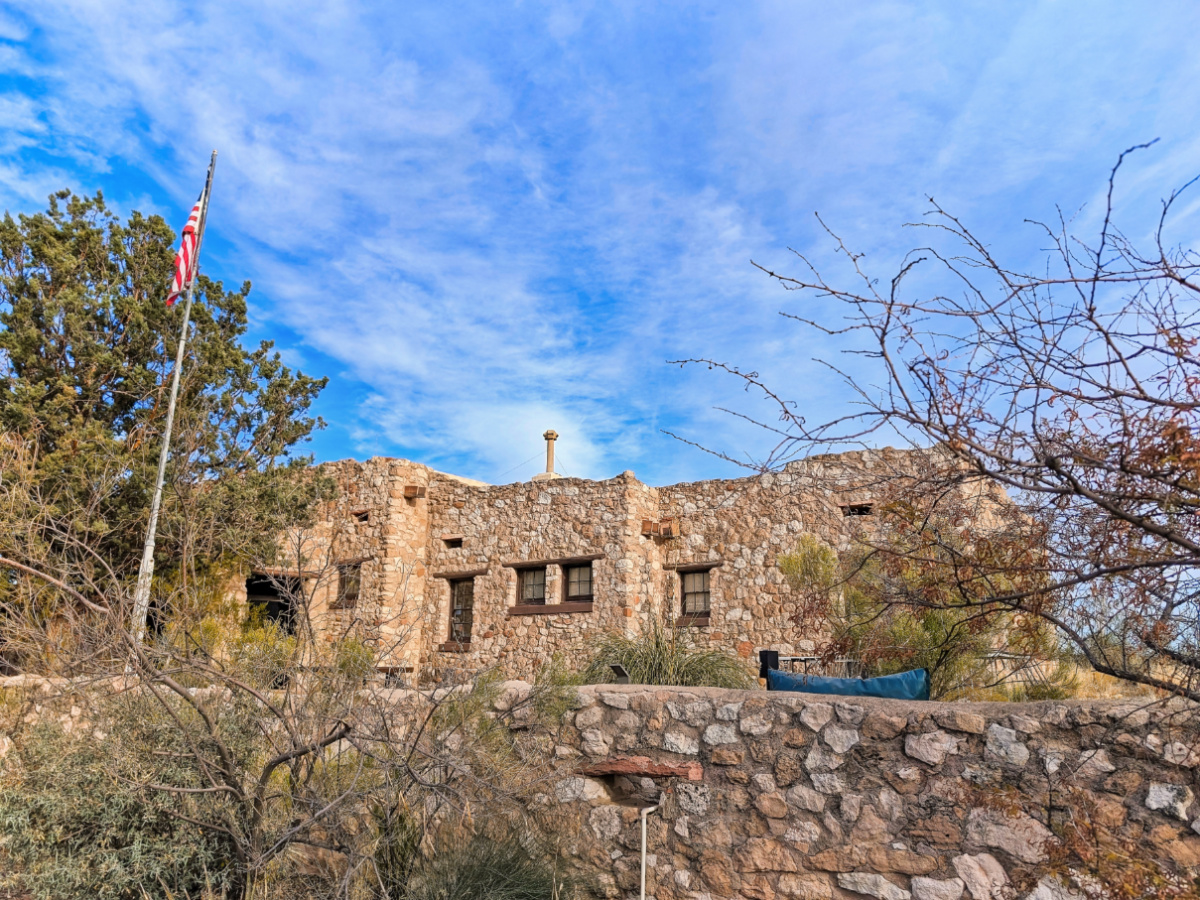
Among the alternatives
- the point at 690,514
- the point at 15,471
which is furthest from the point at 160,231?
the point at 690,514

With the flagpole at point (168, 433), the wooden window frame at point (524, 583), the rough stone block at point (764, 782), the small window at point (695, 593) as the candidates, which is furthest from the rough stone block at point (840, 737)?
the wooden window frame at point (524, 583)

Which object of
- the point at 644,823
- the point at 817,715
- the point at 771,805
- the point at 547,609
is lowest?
the point at 644,823

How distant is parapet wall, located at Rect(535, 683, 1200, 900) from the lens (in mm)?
3525

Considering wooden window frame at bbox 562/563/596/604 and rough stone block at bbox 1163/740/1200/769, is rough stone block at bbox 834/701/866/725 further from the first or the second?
wooden window frame at bbox 562/563/596/604

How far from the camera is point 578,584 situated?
1316 centimetres

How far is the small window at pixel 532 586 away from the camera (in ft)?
44.3

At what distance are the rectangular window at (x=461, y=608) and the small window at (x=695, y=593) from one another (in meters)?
3.42

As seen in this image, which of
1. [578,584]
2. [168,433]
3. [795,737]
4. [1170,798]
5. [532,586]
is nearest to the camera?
[1170,798]

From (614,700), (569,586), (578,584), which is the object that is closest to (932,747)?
(614,700)

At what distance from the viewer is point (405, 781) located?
4.20 metres

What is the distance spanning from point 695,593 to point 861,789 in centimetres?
895

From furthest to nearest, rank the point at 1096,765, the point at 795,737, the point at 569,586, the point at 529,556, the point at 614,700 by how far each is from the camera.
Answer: the point at 529,556
the point at 569,586
the point at 614,700
the point at 795,737
the point at 1096,765

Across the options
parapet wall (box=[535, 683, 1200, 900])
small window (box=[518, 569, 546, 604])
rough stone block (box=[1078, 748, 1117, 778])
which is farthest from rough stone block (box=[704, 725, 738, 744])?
small window (box=[518, 569, 546, 604])

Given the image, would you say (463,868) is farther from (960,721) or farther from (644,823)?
(960,721)
